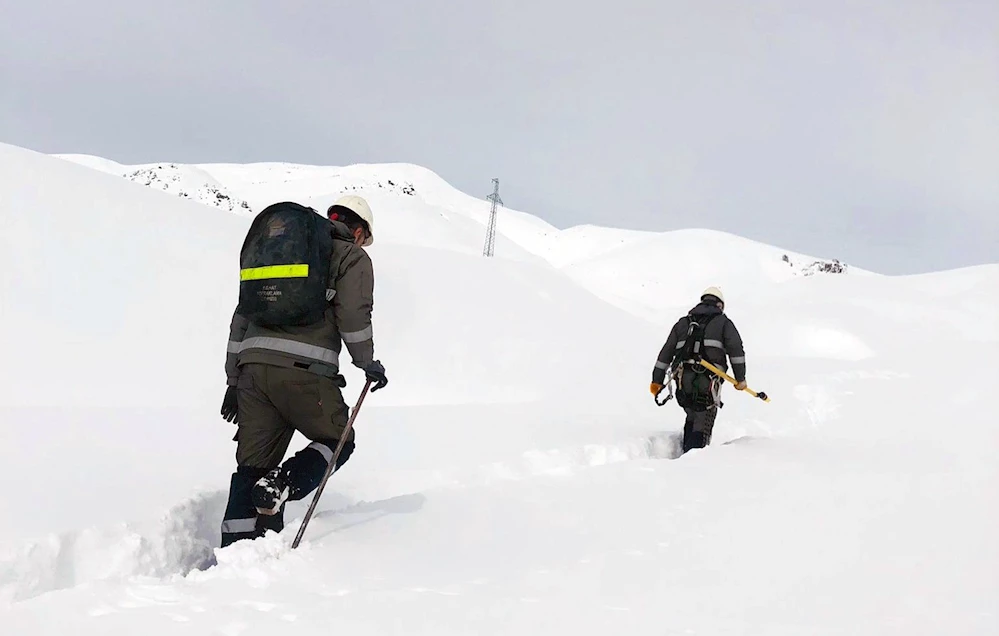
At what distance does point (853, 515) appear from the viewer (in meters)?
3.96

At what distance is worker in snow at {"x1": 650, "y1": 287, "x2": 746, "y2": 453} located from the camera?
6629 millimetres

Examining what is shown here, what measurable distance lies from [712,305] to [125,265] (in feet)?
24.7

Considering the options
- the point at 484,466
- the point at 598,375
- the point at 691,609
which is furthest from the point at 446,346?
the point at 691,609

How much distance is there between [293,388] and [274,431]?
307 mm

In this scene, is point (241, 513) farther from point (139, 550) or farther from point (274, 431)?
point (139, 550)

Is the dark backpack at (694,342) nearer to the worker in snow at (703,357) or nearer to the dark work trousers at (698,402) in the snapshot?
the worker in snow at (703,357)

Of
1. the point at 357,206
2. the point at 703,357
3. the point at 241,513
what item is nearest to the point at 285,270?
the point at 357,206

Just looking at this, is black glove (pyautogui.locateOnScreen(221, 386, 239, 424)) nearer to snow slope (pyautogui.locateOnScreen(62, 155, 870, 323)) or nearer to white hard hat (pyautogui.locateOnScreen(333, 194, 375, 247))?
white hard hat (pyautogui.locateOnScreen(333, 194, 375, 247))

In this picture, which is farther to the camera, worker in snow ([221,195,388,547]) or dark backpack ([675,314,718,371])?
dark backpack ([675,314,718,371])

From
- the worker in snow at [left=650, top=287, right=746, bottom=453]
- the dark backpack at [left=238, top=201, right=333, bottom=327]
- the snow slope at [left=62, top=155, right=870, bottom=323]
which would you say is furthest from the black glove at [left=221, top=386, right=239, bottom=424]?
the snow slope at [left=62, top=155, right=870, bottom=323]

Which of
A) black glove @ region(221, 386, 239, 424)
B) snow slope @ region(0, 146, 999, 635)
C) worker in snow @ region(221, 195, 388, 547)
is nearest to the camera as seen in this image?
snow slope @ region(0, 146, 999, 635)

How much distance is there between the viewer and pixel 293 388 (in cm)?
319

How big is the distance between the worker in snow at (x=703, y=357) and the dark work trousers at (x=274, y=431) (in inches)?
162

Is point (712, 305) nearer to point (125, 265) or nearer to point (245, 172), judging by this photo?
point (125, 265)
